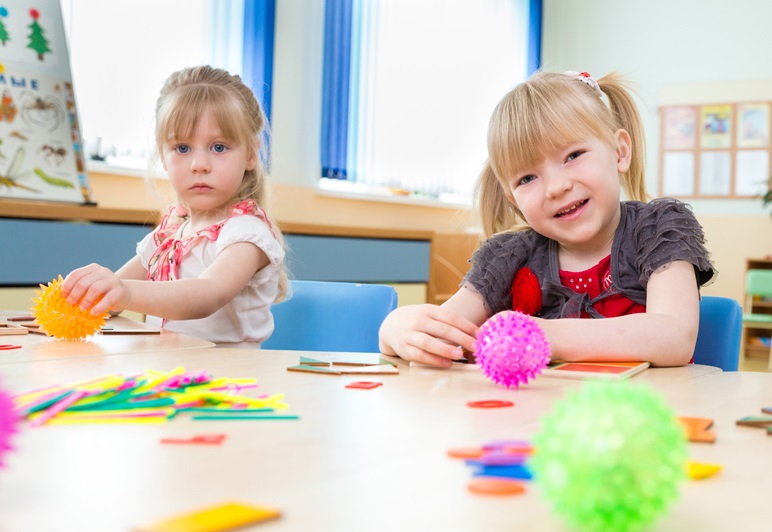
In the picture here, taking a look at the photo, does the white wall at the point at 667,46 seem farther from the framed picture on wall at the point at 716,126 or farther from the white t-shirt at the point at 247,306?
the white t-shirt at the point at 247,306

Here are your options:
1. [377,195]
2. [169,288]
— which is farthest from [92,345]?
[377,195]

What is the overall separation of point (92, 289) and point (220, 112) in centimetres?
66

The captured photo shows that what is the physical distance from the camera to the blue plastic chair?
1.50m

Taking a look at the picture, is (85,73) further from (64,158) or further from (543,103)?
(543,103)

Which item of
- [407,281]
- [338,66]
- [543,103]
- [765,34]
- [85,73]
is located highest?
[765,34]

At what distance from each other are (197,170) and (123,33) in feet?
6.25

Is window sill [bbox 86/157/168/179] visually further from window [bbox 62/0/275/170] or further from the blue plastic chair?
the blue plastic chair

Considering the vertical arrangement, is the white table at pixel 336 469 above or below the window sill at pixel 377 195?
below

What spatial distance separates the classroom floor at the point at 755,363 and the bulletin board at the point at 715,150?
1.26 m

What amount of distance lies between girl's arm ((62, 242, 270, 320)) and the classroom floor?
Answer: 4.66 meters

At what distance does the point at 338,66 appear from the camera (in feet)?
14.5

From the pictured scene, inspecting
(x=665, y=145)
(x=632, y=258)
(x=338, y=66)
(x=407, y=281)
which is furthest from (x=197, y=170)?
(x=665, y=145)

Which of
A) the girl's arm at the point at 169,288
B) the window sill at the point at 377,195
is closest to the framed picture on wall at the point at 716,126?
the window sill at the point at 377,195

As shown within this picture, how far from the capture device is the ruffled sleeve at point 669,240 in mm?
1176
